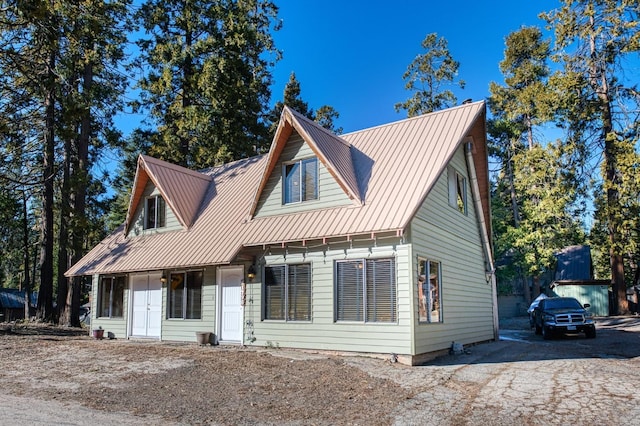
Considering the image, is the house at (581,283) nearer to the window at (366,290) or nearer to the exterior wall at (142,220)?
the window at (366,290)

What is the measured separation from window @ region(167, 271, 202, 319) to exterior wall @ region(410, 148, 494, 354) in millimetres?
7193

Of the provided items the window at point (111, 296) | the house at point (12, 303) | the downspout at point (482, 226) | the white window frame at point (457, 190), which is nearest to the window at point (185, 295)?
the window at point (111, 296)

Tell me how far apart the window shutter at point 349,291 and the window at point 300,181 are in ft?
8.05

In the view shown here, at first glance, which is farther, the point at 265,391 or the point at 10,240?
the point at 10,240

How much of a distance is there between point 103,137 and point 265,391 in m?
22.0

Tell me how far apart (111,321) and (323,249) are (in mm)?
9640

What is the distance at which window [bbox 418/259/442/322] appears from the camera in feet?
37.7

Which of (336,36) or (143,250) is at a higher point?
(336,36)

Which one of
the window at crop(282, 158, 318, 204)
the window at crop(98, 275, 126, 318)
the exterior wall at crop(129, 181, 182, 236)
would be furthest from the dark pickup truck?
the window at crop(98, 275, 126, 318)

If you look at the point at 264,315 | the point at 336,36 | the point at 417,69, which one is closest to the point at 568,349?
the point at 264,315

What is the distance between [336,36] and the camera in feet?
96.8

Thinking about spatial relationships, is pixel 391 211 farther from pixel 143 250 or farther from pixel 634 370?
pixel 143 250

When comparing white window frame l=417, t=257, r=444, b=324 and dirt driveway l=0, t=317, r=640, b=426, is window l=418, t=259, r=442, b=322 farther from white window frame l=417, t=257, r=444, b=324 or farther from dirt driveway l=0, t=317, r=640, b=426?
dirt driveway l=0, t=317, r=640, b=426

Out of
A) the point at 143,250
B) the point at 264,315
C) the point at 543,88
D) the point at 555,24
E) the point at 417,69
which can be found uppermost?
the point at 417,69
